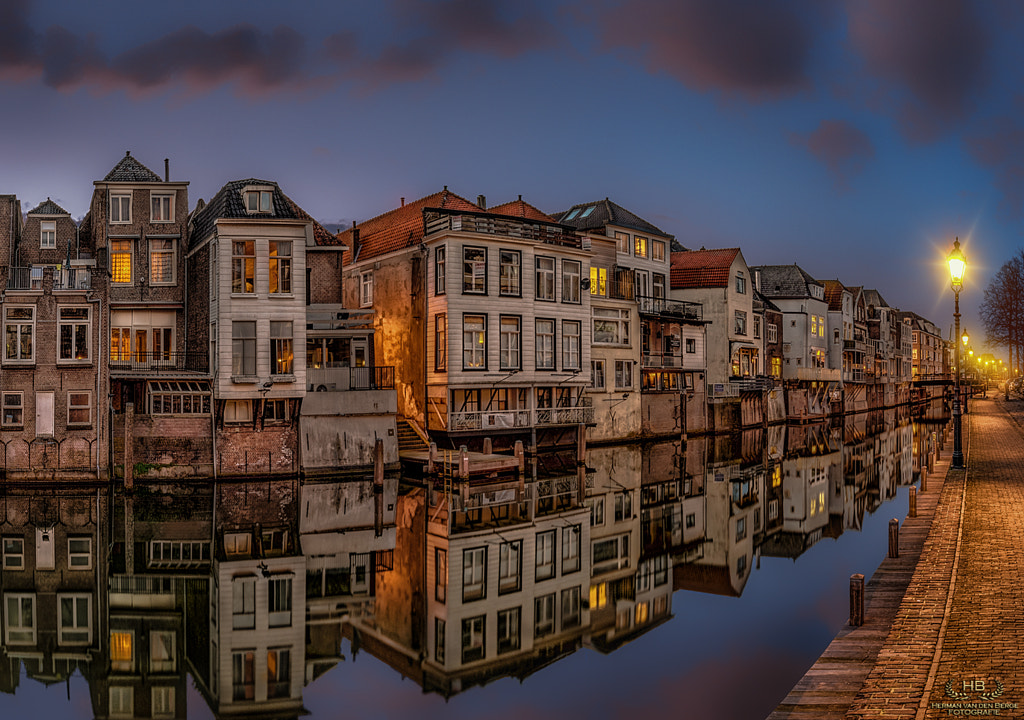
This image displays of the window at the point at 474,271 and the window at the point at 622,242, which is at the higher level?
the window at the point at 622,242

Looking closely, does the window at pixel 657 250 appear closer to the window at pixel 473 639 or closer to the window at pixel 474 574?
the window at pixel 474 574

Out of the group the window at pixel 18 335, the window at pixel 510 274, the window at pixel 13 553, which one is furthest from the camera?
the window at pixel 510 274

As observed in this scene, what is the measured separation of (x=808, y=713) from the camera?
10953 millimetres

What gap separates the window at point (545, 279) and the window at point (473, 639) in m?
28.3

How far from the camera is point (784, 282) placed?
82.0m

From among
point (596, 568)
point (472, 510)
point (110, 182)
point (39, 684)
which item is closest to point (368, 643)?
point (39, 684)

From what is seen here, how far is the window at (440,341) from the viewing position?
41.0m

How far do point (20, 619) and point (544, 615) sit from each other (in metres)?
11.1

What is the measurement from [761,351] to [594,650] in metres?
58.1

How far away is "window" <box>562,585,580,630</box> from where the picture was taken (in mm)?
17558

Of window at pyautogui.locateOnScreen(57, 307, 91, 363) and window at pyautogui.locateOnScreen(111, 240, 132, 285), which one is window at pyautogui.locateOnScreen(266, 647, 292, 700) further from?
window at pyautogui.locateOnScreen(111, 240, 132, 285)

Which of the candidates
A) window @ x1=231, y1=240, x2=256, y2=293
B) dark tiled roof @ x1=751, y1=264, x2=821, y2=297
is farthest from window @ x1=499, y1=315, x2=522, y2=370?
dark tiled roof @ x1=751, y1=264, x2=821, y2=297

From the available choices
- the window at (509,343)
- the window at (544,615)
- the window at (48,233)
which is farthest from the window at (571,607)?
the window at (48,233)

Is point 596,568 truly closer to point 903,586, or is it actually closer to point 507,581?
point 507,581
